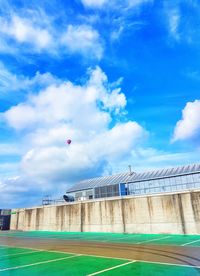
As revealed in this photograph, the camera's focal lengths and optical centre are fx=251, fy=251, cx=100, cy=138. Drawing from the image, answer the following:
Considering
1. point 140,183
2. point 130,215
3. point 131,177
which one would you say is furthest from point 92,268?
point 131,177

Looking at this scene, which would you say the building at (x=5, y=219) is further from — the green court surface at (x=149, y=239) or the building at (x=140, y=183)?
the green court surface at (x=149, y=239)

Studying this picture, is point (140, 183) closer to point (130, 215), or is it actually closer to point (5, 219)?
point (130, 215)

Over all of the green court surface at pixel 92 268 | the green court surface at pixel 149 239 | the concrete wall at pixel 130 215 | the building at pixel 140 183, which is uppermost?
the building at pixel 140 183

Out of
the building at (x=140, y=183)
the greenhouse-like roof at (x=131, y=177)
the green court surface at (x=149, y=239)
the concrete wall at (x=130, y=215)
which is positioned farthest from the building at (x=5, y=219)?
the green court surface at (x=149, y=239)

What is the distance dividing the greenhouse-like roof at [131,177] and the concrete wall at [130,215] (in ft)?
37.9

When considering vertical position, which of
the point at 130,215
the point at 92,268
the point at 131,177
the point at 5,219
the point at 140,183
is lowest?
the point at 92,268

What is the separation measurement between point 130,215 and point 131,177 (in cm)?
1620

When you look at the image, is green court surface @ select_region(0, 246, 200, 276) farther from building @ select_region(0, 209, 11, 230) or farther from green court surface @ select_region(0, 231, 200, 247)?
building @ select_region(0, 209, 11, 230)

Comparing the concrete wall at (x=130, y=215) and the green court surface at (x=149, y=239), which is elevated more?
the concrete wall at (x=130, y=215)

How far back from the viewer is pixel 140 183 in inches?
1448

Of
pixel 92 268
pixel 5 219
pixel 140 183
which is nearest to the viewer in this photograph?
pixel 92 268

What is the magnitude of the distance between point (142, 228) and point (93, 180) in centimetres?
2412

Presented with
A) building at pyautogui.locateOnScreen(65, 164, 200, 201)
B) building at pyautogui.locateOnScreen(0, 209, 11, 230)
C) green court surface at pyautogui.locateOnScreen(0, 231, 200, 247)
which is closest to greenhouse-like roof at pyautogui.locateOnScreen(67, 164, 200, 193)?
building at pyautogui.locateOnScreen(65, 164, 200, 201)

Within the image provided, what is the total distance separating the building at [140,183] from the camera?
32062 millimetres
